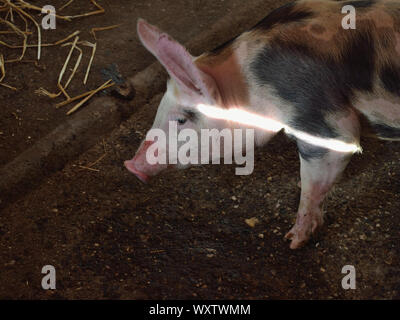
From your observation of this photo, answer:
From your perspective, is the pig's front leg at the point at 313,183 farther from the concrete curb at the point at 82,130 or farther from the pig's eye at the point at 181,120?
the concrete curb at the point at 82,130

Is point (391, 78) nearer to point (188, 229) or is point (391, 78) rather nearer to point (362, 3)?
point (362, 3)

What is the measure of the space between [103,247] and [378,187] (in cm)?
138

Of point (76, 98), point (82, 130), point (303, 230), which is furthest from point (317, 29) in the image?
point (76, 98)

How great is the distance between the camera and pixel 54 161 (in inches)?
115

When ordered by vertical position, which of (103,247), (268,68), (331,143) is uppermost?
(268,68)

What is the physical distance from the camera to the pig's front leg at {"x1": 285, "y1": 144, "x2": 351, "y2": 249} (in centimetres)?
224

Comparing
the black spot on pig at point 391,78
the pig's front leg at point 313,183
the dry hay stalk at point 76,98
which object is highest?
the dry hay stalk at point 76,98

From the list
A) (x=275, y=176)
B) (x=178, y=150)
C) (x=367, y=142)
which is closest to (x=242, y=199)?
(x=275, y=176)

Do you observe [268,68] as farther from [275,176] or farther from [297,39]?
[275,176]

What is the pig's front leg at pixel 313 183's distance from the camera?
224cm

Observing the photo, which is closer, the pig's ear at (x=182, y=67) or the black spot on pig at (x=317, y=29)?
the pig's ear at (x=182, y=67)

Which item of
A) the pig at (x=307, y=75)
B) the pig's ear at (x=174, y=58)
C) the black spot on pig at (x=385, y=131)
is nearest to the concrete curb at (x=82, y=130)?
the pig at (x=307, y=75)
